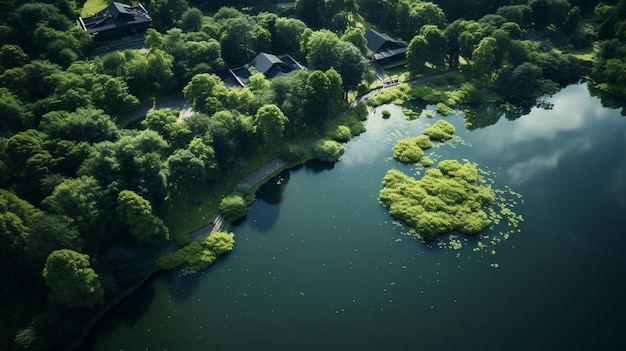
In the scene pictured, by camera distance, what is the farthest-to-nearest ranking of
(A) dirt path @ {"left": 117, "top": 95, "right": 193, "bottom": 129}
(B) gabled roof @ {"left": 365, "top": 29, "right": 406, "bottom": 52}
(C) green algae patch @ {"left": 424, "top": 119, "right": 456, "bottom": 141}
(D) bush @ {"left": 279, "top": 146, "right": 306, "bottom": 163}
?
(B) gabled roof @ {"left": 365, "top": 29, "right": 406, "bottom": 52}, (A) dirt path @ {"left": 117, "top": 95, "right": 193, "bottom": 129}, (C) green algae patch @ {"left": 424, "top": 119, "right": 456, "bottom": 141}, (D) bush @ {"left": 279, "top": 146, "right": 306, "bottom": 163}

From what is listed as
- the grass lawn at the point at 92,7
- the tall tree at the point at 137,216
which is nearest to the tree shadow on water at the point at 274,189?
the tall tree at the point at 137,216

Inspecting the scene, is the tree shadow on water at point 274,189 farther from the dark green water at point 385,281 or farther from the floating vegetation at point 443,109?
the floating vegetation at point 443,109

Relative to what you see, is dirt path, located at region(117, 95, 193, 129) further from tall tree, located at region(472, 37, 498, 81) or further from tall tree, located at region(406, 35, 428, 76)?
tall tree, located at region(472, 37, 498, 81)

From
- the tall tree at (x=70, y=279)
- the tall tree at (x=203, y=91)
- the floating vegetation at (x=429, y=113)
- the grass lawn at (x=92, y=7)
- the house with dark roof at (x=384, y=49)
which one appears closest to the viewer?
the tall tree at (x=70, y=279)

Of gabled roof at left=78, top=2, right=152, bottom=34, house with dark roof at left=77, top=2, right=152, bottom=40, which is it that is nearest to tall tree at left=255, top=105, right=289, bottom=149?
house with dark roof at left=77, top=2, right=152, bottom=40

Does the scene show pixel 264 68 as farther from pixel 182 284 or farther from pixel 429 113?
pixel 182 284

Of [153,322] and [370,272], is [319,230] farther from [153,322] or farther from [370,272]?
[153,322]
